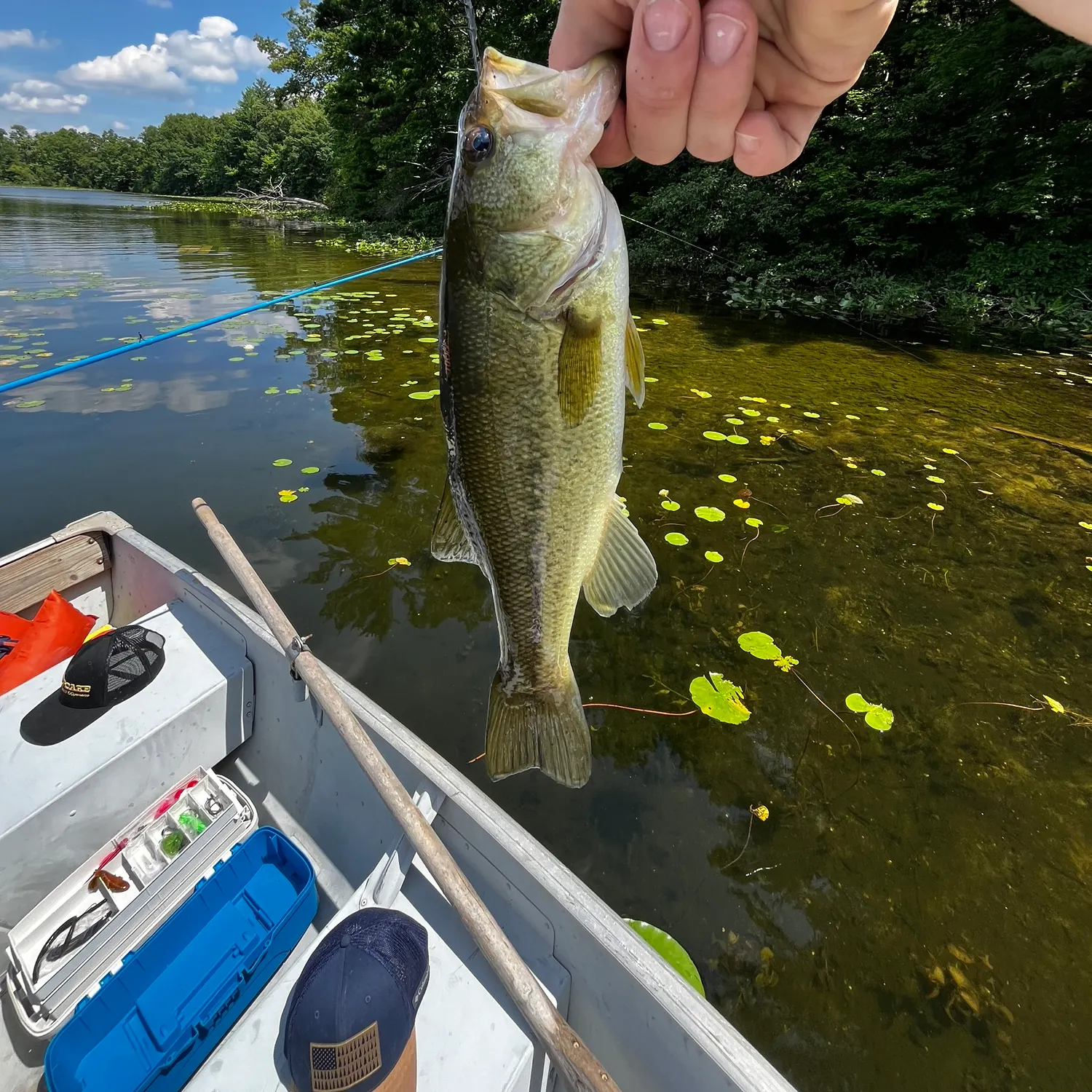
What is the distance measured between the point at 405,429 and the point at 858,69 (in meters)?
6.10

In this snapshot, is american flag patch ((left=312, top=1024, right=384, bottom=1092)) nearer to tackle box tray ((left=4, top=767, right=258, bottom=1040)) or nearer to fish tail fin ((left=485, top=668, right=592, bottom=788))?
fish tail fin ((left=485, top=668, right=592, bottom=788))

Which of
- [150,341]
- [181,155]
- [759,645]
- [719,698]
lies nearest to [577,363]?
[719,698]

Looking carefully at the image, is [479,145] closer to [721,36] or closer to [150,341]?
[721,36]

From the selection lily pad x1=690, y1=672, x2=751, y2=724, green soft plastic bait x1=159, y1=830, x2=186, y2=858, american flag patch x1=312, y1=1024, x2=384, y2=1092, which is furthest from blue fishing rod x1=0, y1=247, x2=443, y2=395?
american flag patch x1=312, y1=1024, x2=384, y2=1092

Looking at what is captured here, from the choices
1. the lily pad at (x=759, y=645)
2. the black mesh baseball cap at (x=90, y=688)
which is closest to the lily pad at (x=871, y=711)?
the lily pad at (x=759, y=645)

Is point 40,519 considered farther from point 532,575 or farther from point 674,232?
point 674,232

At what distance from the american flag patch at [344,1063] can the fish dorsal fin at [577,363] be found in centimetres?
169

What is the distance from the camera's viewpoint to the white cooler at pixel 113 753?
2.42 metres

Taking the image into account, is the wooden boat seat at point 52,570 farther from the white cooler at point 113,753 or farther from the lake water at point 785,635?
the lake water at point 785,635

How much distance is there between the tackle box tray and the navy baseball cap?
100cm

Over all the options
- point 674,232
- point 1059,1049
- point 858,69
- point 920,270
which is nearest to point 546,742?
point 858,69

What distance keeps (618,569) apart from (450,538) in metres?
0.49

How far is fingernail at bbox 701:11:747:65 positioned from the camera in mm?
1331

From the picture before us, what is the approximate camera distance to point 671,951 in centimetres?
250
